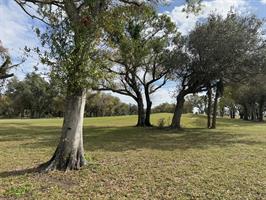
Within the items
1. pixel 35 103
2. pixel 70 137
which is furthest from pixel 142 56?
pixel 35 103

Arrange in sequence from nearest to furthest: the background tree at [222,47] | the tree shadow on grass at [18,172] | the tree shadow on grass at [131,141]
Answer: the tree shadow on grass at [18,172]
the tree shadow on grass at [131,141]
the background tree at [222,47]

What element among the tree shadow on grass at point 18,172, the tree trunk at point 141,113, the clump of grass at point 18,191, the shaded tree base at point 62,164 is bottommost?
the clump of grass at point 18,191

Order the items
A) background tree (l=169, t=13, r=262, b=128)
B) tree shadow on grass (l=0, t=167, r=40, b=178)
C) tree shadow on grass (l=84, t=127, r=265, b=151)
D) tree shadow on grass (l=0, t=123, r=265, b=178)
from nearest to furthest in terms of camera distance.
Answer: tree shadow on grass (l=0, t=167, r=40, b=178) < tree shadow on grass (l=0, t=123, r=265, b=178) < tree shadow on grass (l=84, t=127, r=265, b=151) < background tree (l=169, t=13, r=262, b=128)

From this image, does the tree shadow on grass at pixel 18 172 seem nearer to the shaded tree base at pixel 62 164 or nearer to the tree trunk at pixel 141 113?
the shaded tree base at pixel 62 164

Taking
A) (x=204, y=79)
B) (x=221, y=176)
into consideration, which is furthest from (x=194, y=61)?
(x=221, y=176)

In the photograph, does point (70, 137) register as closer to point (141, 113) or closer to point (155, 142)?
point (155, 142)

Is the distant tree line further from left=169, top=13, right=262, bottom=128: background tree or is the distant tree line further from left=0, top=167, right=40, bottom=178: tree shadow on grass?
left=0, top=167, right=40, bottom=178: tree shadow on grass

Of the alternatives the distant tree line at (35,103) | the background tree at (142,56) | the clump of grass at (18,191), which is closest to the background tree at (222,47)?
the background tree at (142,56)

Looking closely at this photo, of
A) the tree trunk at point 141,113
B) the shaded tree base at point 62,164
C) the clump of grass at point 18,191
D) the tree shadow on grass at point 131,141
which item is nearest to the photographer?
the clump of grass at point 18,191

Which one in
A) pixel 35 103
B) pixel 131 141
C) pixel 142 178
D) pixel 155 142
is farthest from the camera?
pixel 35 103

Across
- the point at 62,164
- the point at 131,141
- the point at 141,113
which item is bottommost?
the point at 62,164

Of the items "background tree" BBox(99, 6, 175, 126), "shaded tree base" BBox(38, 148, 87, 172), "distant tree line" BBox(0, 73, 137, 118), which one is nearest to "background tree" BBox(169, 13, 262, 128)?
"background tree" BBox(99, 6, 175, 126)

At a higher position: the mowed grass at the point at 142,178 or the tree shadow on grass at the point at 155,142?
the tree shadow on grass at the point at 155,142

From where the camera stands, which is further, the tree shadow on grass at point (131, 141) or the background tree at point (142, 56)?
the background tree at point (142, 56)
